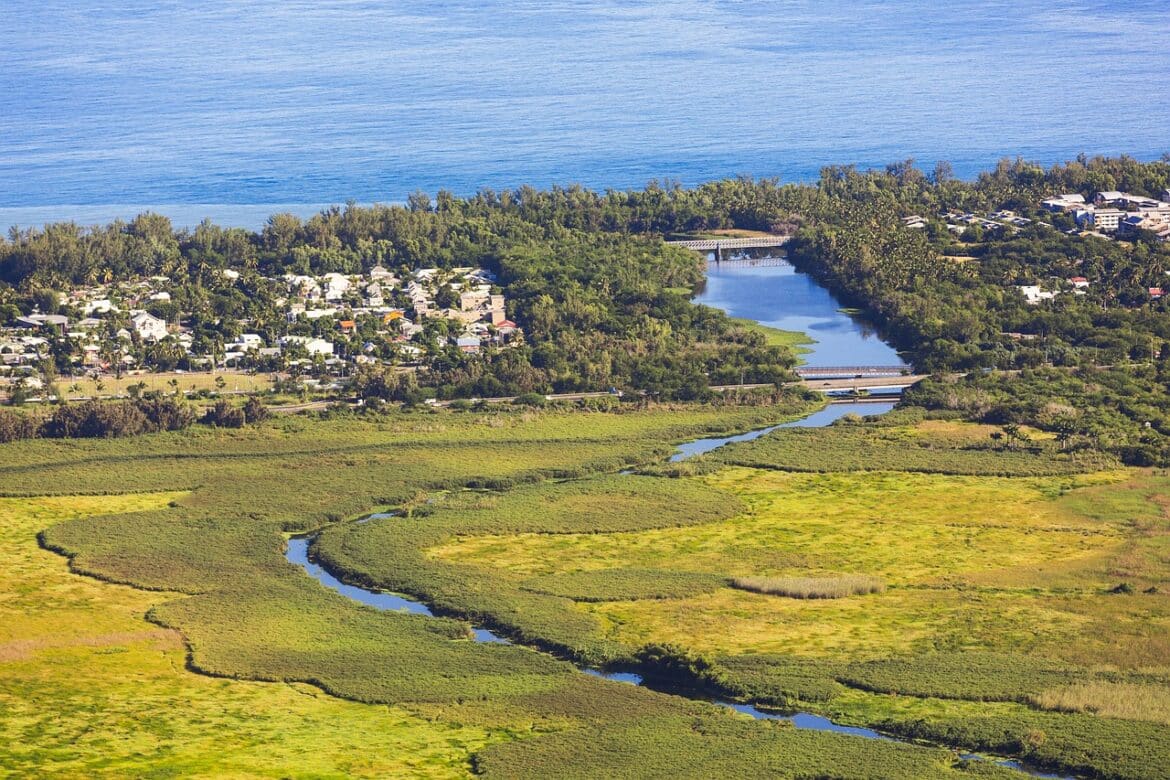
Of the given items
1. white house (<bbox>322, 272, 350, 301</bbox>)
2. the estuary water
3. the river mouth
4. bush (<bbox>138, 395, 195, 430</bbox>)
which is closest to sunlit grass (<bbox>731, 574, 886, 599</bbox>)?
the river mouth

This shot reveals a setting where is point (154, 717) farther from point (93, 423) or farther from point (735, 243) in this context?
point (735, 243)

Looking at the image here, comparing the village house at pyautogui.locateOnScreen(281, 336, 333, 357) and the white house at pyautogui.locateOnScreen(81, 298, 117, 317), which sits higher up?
the white house at pyautogui.locateOnScreen(81, 298, 117, 317)

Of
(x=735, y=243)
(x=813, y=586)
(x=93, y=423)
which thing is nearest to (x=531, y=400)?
(x=93, y=423)

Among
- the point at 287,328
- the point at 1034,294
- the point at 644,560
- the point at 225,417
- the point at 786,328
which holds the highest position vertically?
the point at 287,328

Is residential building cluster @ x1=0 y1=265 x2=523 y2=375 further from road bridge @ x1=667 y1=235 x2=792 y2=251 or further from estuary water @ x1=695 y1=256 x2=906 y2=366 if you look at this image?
road bridge @ x1=667 y1=235 x2=792 y2=251

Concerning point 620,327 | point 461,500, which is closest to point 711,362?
point 620,327

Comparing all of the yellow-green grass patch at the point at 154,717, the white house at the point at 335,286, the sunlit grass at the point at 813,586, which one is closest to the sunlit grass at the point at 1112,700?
the sunlit grass at the point at 813,586

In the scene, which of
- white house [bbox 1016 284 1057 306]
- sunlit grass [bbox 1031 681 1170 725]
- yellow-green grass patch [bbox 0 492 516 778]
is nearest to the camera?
yellow-green grass patch [bbox 0 492 516 778]
